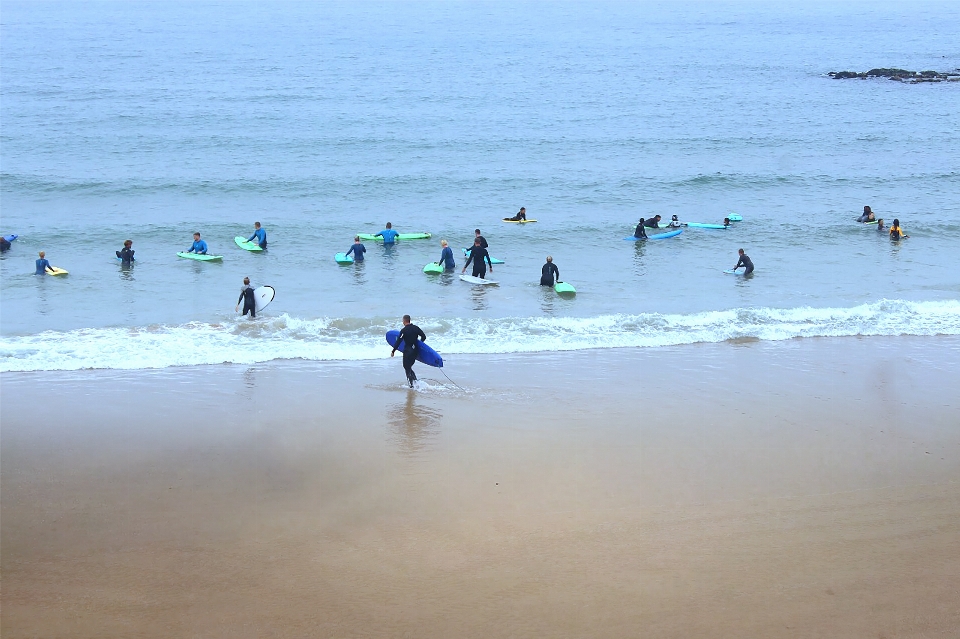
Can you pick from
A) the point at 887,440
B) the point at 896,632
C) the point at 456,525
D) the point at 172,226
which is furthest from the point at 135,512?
the point at 172,226

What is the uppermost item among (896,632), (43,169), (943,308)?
(43,169)

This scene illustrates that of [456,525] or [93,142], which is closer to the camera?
[456,525]

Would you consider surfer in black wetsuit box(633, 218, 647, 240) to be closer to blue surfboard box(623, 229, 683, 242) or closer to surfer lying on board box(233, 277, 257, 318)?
blue surfboard box(623, 229, 683, 242)

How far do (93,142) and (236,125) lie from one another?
6.98m

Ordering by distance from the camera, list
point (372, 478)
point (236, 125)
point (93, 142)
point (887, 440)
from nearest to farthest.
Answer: point (372, 478) < point (887, 440) < point (93, 142) < point (236, 125)

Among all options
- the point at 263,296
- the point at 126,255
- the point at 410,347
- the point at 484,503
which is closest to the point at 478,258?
the point at 263,296

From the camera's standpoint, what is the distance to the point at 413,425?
11.4 meters

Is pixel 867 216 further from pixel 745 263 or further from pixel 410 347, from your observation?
pixel 410 347

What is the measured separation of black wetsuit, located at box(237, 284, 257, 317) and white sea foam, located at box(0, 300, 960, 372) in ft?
1.25

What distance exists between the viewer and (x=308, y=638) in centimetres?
706

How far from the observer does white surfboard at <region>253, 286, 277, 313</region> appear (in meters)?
17.2

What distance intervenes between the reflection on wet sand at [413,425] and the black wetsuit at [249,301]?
5546mm

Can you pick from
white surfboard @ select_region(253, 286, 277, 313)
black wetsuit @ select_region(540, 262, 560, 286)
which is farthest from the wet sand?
black wetsuit @ select_region(540, 262, 560, 286)

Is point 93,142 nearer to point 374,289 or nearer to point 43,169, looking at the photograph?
point 43,169
